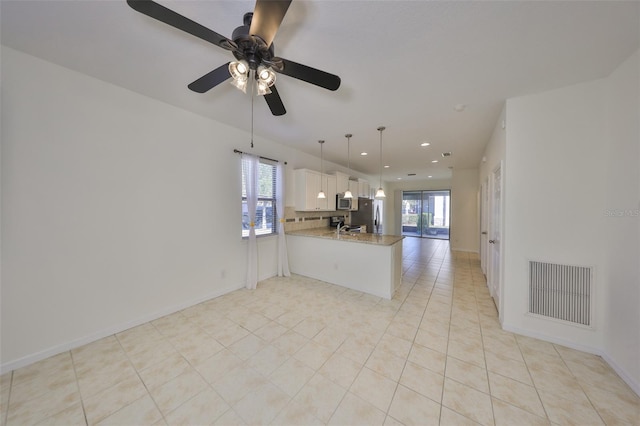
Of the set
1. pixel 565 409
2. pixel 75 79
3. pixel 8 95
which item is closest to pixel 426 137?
pixel 565 409

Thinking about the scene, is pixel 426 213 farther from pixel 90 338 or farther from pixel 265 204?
pixel 90 338

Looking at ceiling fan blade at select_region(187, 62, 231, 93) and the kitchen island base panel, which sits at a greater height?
ceiling fan blade at select_region(187, 62, 231, 93)

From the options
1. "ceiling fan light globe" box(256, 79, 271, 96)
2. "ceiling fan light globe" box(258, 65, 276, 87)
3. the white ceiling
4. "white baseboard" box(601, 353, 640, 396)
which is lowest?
"white baseboard" box(601, 353, 640, 396)

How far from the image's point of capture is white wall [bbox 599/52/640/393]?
5.49 feet

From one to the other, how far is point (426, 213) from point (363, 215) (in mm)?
4433

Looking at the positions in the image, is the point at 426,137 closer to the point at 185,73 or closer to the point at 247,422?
the point at 185,73

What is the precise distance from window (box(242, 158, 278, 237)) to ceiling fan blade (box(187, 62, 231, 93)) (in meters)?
2.05

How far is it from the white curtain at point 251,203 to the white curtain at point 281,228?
58 cm

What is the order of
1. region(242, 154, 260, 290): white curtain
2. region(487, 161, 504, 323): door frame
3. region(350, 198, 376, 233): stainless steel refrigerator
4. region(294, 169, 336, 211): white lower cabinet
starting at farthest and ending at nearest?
1. region(350, 198, 376, 233): stainless steel refrigerator
2. region(294, 169, 336, 211): white lower cabinet
3. region(242, 154, 260, 290): white curtain
4. region(487, 161, 504, 323): door frame

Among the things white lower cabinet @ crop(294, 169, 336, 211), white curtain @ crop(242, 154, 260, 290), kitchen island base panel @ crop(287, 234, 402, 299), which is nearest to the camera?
kitchen island base panel @ crop(287, 234, 402, 299)

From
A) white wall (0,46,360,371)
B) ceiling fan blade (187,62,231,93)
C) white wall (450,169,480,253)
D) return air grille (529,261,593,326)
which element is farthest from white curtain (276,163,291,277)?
white wall (450,169,480,253)

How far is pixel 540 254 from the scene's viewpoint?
2.24 meters

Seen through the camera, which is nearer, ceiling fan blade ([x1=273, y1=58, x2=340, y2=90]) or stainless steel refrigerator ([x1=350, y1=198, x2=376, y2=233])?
ceiling fan blade ([x1=273, y1=58, x2=340, y2=90])

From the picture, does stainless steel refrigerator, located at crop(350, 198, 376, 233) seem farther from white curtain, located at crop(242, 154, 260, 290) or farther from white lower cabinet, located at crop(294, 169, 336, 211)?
white curtain, located at crop(242, 154, 260, 290)
